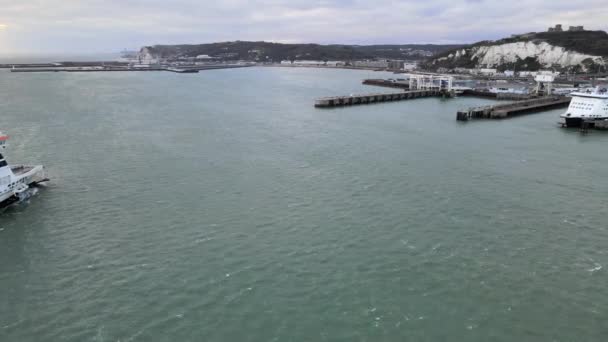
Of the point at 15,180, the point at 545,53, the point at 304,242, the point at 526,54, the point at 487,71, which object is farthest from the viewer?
the point at 526,54

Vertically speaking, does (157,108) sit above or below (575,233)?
above

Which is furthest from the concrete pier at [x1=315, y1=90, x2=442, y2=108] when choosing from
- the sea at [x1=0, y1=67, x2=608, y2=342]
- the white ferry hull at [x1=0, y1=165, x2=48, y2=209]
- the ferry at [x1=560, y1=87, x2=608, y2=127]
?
the white ferry hull at [x1=0, y1=165, x2=48, y2=209]

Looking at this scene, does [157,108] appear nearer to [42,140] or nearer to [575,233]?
[42,140]

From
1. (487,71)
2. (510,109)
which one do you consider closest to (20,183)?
(510,109)

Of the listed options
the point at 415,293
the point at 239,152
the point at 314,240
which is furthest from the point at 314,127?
the point at 415,293

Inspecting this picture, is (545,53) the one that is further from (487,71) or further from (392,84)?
(392,84)

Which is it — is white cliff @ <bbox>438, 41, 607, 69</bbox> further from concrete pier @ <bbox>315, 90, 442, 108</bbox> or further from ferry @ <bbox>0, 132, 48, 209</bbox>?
ferry @ <bbox>0, 132, 48, 209</bbox>

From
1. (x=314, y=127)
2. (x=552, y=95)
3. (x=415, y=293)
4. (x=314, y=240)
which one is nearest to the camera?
(x=415, y=293)
